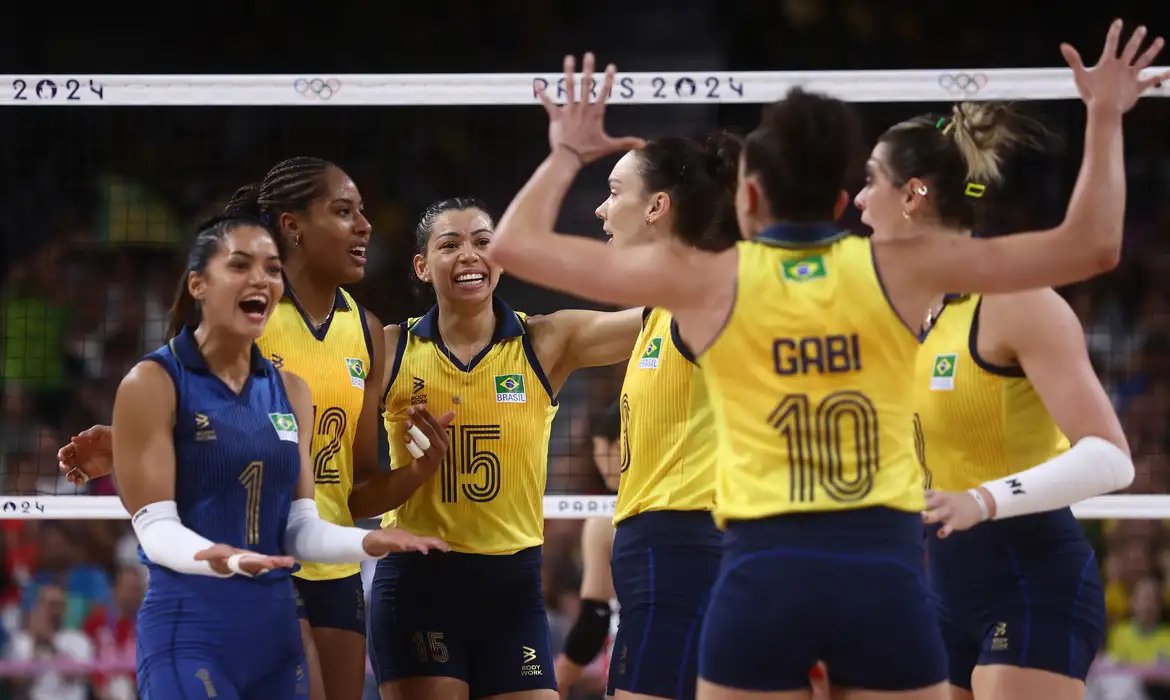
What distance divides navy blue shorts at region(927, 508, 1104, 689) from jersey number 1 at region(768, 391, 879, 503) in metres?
1.18

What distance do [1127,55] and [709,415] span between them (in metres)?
1.78

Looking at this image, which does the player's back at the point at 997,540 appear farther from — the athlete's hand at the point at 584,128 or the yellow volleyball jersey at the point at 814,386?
the athlete's hand at the point at 584,128

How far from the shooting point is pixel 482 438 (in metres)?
5.02

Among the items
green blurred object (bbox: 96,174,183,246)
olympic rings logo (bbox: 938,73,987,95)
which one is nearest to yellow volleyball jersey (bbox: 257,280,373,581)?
olympic rings logo (bbox: 938,73,987,95)

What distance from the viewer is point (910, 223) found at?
434cm

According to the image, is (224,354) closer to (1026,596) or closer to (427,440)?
(427,440)

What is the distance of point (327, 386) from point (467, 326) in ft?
1.95

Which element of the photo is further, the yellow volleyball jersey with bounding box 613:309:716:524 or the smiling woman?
the smiling woman

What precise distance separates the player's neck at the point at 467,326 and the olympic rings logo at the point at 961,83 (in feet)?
7.83

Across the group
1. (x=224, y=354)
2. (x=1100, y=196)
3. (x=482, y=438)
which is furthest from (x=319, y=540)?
(x=1100, y=196)

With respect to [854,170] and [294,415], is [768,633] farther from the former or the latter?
[294,415]

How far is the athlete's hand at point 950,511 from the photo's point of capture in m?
3.41

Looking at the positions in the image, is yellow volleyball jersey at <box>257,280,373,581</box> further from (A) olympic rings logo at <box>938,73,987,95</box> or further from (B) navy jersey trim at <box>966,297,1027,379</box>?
(A) olympic rings logo at <box>938,73,987,95</box>

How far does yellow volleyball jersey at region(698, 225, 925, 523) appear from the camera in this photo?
3180mm
